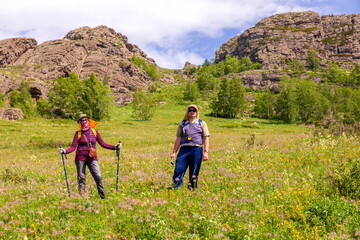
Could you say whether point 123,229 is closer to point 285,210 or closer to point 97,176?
point 97,176

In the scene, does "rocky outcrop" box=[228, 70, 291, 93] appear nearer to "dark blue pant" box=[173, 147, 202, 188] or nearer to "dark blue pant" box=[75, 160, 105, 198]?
"dark blue pant" box=[173, 147, 202, 188]

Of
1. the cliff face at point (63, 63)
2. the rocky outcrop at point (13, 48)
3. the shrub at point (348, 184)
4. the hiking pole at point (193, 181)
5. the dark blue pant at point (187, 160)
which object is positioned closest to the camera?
the shrub at point (348, 184)

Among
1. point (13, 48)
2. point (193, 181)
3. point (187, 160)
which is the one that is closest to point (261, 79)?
Answer: point (187, 160)

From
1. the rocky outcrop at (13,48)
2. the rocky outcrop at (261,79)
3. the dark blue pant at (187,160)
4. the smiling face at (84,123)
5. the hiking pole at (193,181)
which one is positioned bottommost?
the hiking pole at (193,181)

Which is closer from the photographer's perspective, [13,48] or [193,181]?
[193,181]

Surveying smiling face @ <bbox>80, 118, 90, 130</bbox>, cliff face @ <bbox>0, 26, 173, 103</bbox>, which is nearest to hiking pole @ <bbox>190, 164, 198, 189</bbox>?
smiling face @ <bbox>80, 118, 90, 130</bbox>

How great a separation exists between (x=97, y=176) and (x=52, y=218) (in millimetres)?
2102

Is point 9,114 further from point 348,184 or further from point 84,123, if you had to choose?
point 348,184

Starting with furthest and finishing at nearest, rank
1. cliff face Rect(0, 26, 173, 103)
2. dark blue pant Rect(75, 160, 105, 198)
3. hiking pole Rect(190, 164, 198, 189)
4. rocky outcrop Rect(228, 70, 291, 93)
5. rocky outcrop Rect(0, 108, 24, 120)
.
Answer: rocky outcrop Rect(228, 70, 291, 93) < cliff face Rect(0, 26, 173, 103) < rocky outcrop Rect(0, 108, 24, 120) < hiking pole Rect(190, 164, 198, 189) < dark blue pant Rect(75, 160, 105, 198)

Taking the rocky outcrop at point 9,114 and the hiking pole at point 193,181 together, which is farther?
the rocky outcrop at point 9,114

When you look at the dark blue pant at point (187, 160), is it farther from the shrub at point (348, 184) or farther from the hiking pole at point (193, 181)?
the shrub at point (348, 184)

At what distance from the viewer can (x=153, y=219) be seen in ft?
17.6

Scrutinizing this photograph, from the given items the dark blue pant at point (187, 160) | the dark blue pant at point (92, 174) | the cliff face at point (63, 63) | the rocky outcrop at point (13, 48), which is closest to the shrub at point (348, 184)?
the dark blue pant at point (187, 160)

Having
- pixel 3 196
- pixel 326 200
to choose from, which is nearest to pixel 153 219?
pixel 326 200
